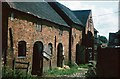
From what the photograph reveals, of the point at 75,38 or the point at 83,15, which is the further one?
the point at 83,15

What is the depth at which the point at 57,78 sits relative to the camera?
17578 millimetres

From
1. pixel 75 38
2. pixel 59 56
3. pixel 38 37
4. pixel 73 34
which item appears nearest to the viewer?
pixel 38 37

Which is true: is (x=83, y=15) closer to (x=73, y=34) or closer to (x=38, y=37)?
(x=73, y=34)

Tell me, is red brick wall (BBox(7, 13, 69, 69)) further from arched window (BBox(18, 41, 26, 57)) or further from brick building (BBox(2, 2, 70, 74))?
arched window (BBox(18, 41, 26, 57))

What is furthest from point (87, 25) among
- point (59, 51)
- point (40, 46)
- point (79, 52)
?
point (40, 46)

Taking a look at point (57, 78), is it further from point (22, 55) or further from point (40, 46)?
point (40, 46)

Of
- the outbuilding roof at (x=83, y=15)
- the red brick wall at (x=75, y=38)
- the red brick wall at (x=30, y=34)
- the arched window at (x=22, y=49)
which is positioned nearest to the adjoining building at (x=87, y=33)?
the outbuilding roof at (x=83, y=15)

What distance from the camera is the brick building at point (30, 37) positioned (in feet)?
58.0

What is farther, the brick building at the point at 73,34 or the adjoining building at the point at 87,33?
the adjoining building at the point at 87,33

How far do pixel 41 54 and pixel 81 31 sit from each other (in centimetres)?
1535

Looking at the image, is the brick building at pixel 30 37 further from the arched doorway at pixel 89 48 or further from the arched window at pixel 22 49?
the arched doorway at pixel 89 48

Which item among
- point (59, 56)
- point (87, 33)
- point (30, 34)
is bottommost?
point (59, 56)

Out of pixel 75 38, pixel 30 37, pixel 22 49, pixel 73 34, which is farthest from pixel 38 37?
pixel 75 38

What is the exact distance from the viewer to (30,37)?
20.6 meters
